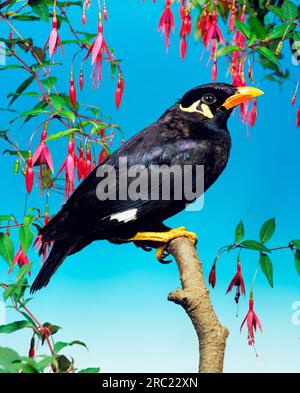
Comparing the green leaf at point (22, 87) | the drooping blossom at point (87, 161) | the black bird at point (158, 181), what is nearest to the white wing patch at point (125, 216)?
the black bird at point (158, 181)

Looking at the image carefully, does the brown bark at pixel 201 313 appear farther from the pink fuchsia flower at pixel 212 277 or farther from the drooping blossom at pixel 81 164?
the drooping blossom at pixel 81 164

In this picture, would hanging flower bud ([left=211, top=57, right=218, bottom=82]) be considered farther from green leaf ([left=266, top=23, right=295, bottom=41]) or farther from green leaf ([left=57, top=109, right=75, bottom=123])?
green leaf ([left=57, top=109, right=75, bottom=123])

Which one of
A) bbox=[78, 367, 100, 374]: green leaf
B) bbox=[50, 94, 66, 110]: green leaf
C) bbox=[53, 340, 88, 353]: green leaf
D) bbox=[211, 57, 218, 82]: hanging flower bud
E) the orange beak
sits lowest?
bbox=[78, 367, 100, 374]: green leaf

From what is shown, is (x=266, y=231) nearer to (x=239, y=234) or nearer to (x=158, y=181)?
(x=239, y=234)

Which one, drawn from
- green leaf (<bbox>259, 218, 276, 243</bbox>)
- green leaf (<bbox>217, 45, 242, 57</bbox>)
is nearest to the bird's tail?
green leaf (<bbox>259, 218, 276, 243</bbox>)

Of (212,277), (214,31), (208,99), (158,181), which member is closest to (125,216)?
(158,181)

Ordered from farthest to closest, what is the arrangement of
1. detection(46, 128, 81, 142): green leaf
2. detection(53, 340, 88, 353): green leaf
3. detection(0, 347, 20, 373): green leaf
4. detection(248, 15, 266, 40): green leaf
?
detection(248, 15, 266, 40): green leaf, detection(46, 128, 81, 142): green leaf, detection(53, 340, 88, 353): green leaf, detection(0, 347, 20, 373): green leaf

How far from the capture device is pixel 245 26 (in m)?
1.25

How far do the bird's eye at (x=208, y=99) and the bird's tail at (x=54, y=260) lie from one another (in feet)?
1.21

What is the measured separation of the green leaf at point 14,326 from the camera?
1046 mm

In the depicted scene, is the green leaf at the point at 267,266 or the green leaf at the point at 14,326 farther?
the green leaf at the point at 267,266

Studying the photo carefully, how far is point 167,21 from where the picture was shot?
1258mm

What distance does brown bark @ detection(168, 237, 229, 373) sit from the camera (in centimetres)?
102
